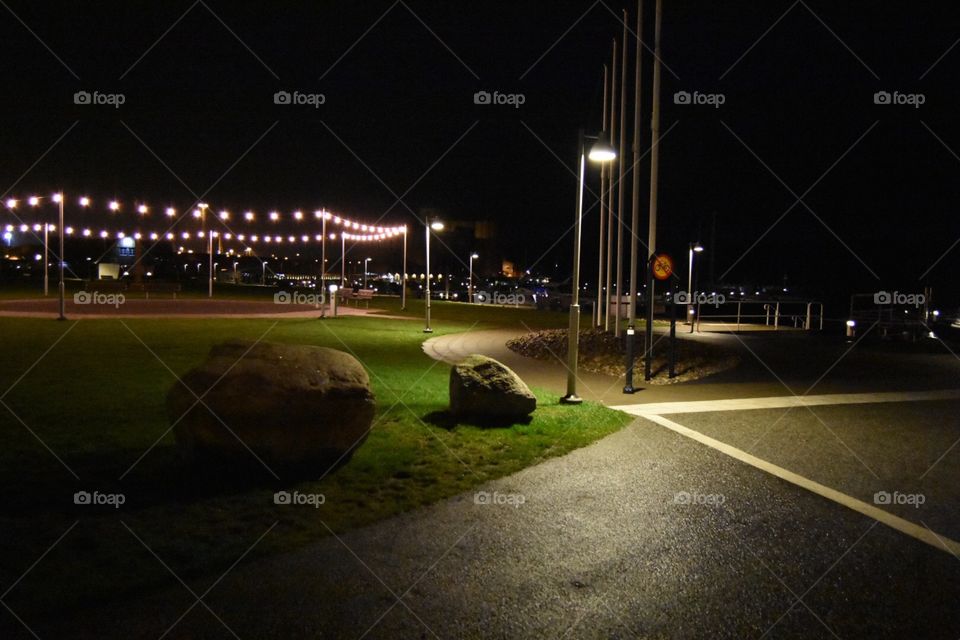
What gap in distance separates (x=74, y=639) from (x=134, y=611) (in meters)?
0.34

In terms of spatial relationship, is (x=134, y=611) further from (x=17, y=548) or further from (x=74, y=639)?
(x=17, y=548)

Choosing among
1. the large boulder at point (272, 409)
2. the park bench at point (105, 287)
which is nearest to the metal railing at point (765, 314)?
the large boulder at point (272, 409)

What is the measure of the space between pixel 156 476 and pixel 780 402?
887cm

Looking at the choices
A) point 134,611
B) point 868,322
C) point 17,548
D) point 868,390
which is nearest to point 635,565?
point 134,611

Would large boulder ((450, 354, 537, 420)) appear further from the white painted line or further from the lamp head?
the lamp head

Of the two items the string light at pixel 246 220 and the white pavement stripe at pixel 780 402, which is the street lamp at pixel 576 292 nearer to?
the white pavement stripe at pixel 780 402

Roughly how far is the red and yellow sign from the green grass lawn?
3.11m

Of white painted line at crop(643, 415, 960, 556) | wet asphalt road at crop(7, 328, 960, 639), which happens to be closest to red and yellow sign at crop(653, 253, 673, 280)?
white painted line at crop(643, 415, 960, 556)

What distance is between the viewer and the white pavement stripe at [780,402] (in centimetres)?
1022

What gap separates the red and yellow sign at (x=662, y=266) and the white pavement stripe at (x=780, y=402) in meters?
2.39

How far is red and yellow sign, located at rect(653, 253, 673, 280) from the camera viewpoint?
39.9 ft

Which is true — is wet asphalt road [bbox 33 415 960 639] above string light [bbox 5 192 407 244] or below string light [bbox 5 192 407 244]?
below

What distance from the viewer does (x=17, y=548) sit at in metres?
4.55

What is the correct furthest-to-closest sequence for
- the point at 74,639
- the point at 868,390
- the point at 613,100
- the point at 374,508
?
the point at 613,100
the point at 868,390
the point at 374,508
the point at 74,639
